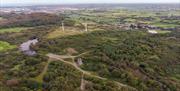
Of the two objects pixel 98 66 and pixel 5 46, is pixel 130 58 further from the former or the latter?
pixel 5 46

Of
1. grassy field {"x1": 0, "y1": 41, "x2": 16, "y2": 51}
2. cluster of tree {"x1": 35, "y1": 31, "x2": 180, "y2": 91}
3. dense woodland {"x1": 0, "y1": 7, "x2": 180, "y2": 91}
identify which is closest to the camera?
dense woodland {"x1": 0, "y1": 7, "x2": 180, "y2": 91}

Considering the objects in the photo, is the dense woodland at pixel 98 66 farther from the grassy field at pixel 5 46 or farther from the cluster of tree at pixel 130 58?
the grassy field at pixel 5 46

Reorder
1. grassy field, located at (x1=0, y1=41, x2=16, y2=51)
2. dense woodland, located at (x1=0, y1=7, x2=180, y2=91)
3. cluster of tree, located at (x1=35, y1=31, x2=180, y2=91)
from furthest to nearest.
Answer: grassy field, located at (x1=0, y1=41, x2=16, y2=51) < cluster of tree, located at (x1=35, y1=31, x2=180, y2=91) < dense woodland, located at (x1=0, y1=7, x2=180, y2=91)

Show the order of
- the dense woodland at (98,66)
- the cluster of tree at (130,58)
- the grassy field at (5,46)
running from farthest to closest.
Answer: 1. the grassy field at (5,46)
2. the cluster of tree at (130,58)
3. the dense woodland at (98,66)

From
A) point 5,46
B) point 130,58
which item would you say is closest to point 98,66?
point 130,58

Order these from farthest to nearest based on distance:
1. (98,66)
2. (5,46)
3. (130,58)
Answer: (5,46), (130,58), (98,66)

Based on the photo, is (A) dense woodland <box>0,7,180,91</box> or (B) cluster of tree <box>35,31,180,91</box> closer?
(A) dense woodland <box>0,7,180,91</box>

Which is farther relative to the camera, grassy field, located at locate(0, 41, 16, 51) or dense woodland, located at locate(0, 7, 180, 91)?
grassy field, located at locate(0, 41, 16, 51)

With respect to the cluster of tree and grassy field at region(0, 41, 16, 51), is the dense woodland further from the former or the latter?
grassy field at region(0, 41, 16, 51)

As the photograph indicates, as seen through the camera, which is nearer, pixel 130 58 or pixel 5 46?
pixel 130 58

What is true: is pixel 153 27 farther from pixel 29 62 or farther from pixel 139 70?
pixel 29 62

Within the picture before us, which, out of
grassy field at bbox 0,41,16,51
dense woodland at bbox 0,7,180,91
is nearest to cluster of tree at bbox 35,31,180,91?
dense woodland at bbox 0,7,180,91

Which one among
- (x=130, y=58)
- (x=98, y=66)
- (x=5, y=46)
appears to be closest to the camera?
(x=98, y=66)

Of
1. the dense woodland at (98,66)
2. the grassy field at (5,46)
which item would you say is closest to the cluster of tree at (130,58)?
the dense woodland at (98,66)
